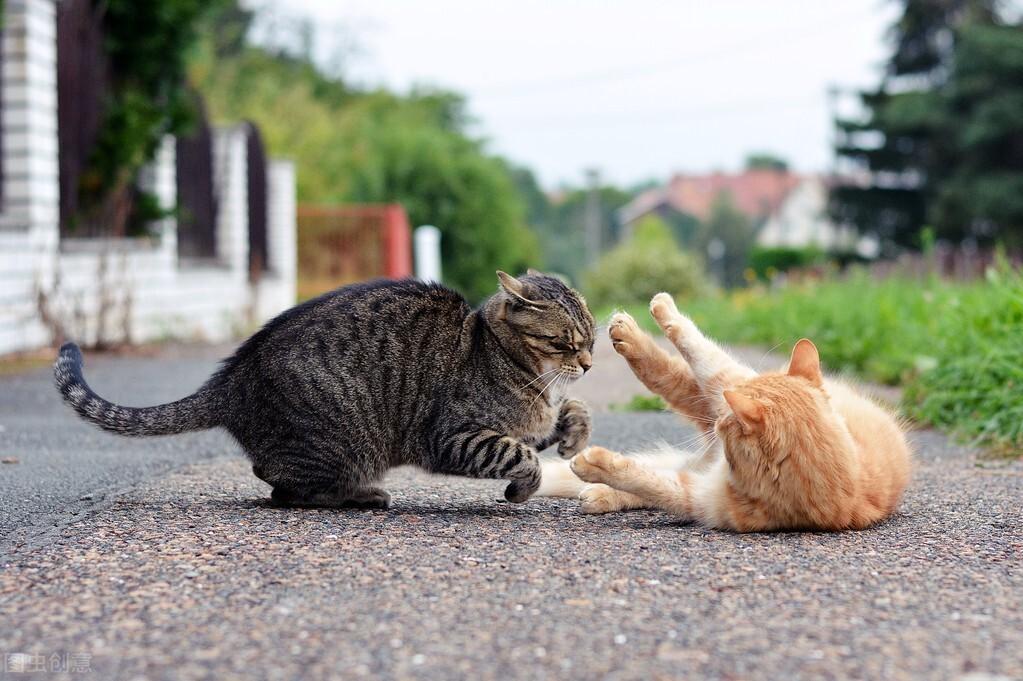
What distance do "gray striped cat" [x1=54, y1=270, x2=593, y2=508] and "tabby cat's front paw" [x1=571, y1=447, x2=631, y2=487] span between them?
0.17 m

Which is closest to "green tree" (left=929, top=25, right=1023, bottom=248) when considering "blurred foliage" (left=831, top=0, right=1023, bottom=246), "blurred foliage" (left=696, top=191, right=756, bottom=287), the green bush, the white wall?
"blurred foliage" (left=831, top=0, right=1023, bottom=246)

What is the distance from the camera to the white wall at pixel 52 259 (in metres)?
9.34

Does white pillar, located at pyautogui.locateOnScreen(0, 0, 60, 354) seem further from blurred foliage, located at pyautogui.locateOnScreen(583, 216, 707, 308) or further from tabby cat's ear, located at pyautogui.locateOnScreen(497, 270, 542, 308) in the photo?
blurred foliage, located at pyautogui.locateOnScreen(583, 216, 707, 308)

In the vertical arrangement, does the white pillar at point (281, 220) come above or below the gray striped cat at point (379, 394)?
above

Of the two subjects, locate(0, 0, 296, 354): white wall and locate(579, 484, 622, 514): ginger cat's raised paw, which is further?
locate(0, 0, 296, 354): white wall

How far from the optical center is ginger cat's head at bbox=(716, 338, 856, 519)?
3453 millimetres

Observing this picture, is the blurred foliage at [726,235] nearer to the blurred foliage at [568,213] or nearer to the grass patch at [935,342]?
the blurred foliage at [568,213]

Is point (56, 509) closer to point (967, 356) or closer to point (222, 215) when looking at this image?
point (967, 356)

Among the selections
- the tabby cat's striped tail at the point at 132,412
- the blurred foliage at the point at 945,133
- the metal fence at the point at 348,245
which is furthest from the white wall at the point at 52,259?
the blurred foliage at the point at 945,133

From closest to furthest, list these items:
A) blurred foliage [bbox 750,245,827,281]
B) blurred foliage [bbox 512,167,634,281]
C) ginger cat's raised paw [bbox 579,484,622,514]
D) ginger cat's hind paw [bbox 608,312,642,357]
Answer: ginger cat's raised paw [bbox 579,484,622,514]
ginger cat's hind paw [bbox 608,312,642,357]
blurred foliage [bbox 750,245,827,281]
blurred foliage [bbox 512,167,634,281]

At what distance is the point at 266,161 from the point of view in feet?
60.5

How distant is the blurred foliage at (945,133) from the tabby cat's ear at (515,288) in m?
26.6

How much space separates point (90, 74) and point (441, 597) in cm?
988

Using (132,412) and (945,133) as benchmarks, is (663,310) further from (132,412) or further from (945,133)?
(945,133)
